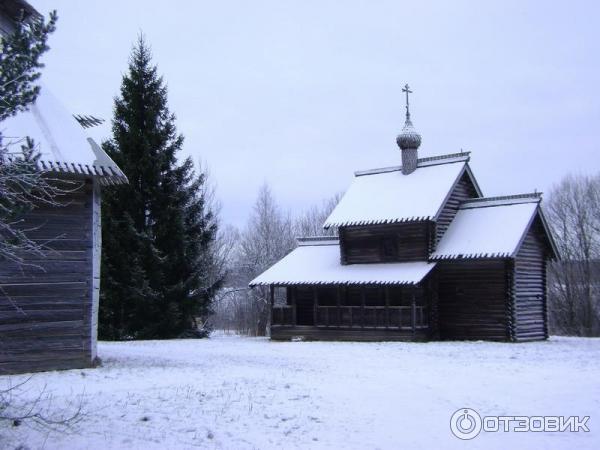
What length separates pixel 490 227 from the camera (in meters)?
29.0

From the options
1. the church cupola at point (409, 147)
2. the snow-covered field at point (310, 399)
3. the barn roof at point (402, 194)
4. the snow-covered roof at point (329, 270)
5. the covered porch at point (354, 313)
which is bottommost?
the snow-covered field at point (310, 399)

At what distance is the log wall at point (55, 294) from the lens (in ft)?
53.2

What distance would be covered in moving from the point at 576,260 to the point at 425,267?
2938 centimetres

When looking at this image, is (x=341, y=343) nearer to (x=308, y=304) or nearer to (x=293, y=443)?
(x=308, y=304)

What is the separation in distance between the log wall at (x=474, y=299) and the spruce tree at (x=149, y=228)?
10.9 meters

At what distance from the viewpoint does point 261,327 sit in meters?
46.7

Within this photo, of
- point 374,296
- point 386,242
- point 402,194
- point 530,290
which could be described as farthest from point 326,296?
point 530,290

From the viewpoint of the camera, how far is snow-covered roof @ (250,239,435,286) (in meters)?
28.4

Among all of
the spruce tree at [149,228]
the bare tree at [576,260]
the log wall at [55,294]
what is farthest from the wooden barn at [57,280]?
the bare tree at [576,260]

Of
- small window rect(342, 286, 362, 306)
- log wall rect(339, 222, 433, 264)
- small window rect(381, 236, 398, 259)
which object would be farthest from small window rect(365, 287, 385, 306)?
small window rect(381, 236, 398, 259)

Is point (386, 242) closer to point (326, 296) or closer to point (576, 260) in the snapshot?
point (326, 296)

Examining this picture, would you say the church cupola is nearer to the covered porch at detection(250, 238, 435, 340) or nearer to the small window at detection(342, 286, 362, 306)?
the covered porch at detection(250, 238, 435, 340)

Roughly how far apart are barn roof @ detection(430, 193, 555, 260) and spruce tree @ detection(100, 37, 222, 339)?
1146 cm

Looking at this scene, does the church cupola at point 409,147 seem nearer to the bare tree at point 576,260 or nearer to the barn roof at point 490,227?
the barn roof at point 490,227
